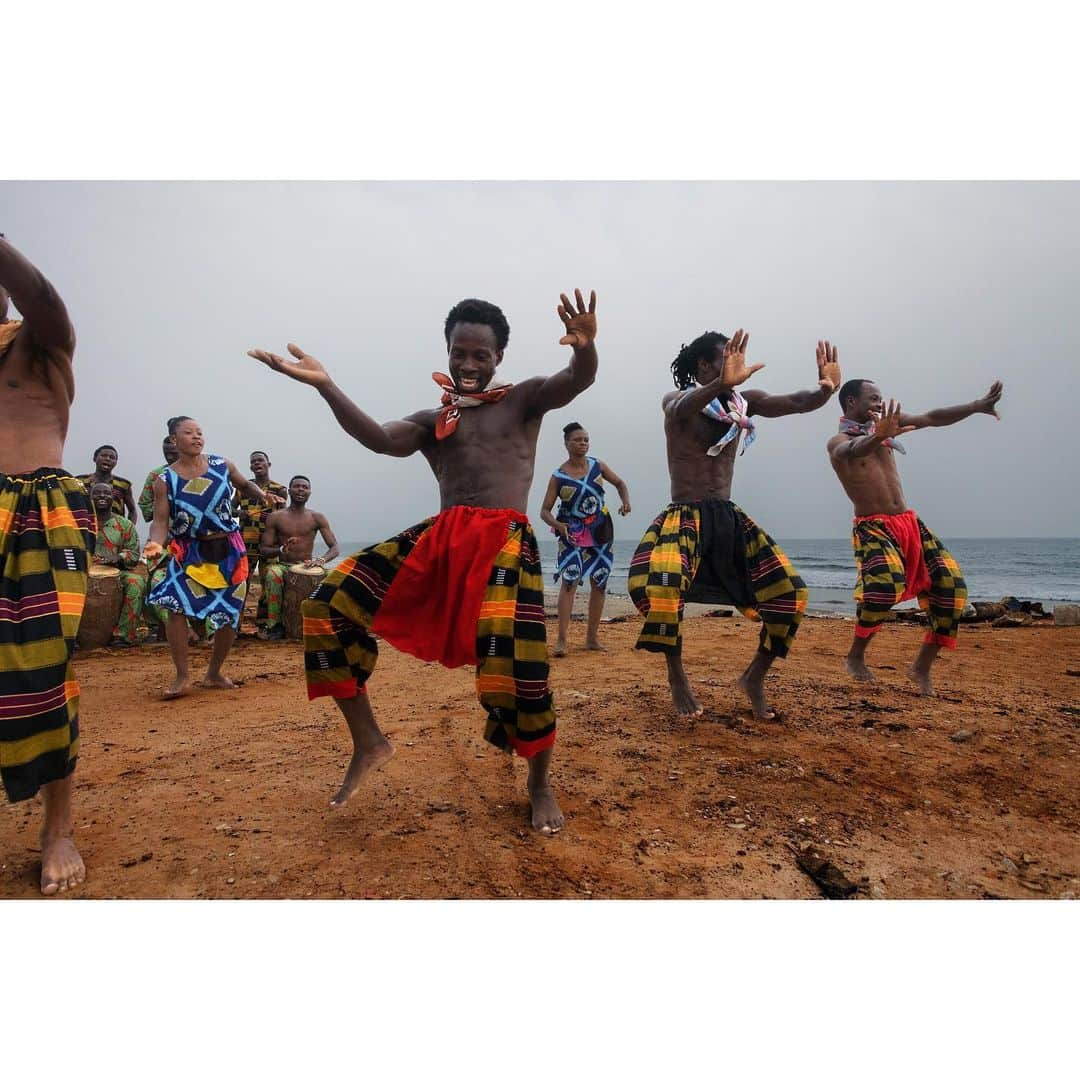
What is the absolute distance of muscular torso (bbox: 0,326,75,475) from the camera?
2379mm

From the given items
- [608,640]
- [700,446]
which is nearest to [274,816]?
[700,446]

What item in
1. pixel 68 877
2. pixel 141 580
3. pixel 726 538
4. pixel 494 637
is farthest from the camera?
pixel 141 580

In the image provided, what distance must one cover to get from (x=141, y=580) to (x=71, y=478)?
17.7 ft

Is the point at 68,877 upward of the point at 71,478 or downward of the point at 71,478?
downward

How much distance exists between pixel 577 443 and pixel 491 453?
404 centimetres

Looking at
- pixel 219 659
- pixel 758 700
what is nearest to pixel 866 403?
pixel 758 700

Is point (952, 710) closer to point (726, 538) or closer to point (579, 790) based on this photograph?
point (726, 538)

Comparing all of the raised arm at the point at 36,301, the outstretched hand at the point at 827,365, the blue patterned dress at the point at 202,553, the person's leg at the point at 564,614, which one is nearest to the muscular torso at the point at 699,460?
the outstretched hand at the point at 827,365

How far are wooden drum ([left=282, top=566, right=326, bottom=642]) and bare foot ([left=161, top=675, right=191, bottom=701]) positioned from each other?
7.80ft

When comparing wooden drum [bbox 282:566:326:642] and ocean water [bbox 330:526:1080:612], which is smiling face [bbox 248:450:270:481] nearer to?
wooden drum [bbox 282:566:326:642]

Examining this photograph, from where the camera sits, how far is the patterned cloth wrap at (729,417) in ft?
13.3

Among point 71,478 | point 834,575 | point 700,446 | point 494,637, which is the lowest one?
point 834,575

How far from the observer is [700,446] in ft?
13.6

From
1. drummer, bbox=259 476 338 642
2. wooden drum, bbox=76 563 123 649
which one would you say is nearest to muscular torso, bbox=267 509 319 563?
drummer, bbox=259 476 338 642
